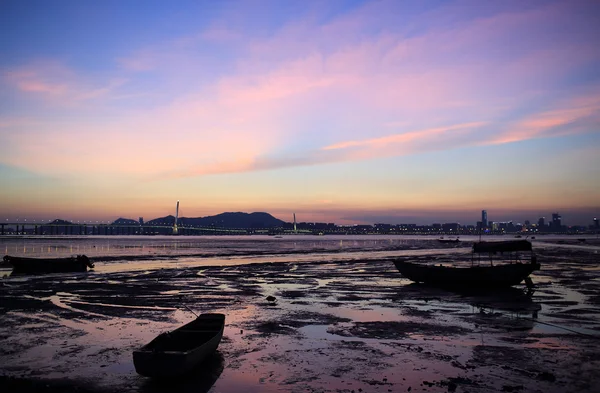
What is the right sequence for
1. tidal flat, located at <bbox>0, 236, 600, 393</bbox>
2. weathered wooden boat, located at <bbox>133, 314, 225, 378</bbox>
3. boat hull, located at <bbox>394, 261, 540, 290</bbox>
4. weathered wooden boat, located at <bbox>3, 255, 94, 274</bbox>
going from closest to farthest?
weathered wooden boat, located at <bbox>133, 314, 225, 378</bbox> < tidal flat, located at <bbox>0, 236, 600, 393</bbox> < boat hull, located at <bbox>394, 261, 540, 290</bbox> < weathered wooden boat, located at <bbox>3, 255, 94, 274</bbox>

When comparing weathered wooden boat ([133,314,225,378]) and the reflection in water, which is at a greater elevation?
weathered wooden boat ([133,314,225,378])

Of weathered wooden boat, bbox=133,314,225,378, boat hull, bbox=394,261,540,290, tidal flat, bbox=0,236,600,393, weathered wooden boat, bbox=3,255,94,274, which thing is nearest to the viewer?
weathered wooden boat, bbox=133,314,225,378

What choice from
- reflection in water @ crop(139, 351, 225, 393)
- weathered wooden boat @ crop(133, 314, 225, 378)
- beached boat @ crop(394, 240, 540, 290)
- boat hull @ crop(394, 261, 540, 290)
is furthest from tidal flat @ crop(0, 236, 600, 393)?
beached boat @ crop(394, 240, 540, 290)

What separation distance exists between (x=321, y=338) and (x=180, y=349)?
5616mm

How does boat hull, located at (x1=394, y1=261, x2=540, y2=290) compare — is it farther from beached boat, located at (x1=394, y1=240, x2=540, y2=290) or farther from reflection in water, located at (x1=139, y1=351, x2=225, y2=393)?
reflection in water, located at (x1=139, y1=351, x2=225, y2=393)

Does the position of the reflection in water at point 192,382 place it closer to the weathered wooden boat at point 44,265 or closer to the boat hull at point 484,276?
the boat hull at point 484,276

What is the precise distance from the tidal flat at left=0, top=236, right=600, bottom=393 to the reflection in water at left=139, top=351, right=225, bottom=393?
6 centimetres

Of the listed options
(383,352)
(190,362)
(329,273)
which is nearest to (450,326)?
(383,352)

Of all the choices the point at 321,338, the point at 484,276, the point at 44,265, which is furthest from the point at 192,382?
the point at 44,265

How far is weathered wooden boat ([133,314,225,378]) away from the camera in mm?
12016

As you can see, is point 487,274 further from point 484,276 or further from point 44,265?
point 44,265

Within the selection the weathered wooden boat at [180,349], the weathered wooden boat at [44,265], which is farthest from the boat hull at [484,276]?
the weathered wooden boat at [44,265]

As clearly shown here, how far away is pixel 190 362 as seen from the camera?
41.5 feet

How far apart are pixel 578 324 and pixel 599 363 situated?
6198mm
